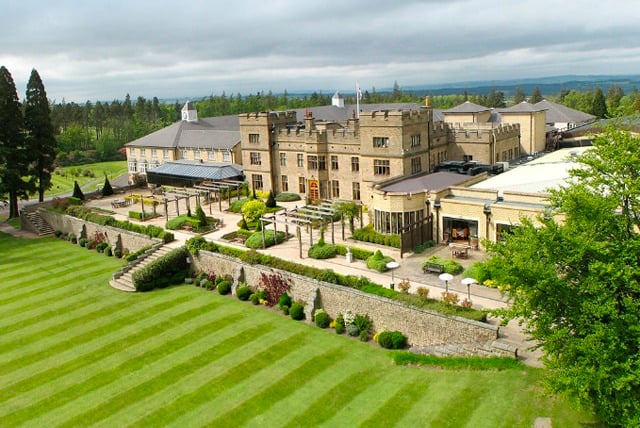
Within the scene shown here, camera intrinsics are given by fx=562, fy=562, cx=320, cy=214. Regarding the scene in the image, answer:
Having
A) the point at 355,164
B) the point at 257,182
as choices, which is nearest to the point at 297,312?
the point at 355,164

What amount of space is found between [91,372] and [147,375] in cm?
297

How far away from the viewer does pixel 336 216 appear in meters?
41.1

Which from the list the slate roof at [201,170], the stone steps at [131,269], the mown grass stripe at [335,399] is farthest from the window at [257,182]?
the mown grass stripe at [335,399]

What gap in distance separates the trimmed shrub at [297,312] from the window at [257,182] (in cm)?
2597

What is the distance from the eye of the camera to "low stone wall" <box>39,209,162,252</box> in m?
43.8

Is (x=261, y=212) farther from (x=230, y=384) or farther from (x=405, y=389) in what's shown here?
(x=405, y=389)

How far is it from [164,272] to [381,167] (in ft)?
62.6

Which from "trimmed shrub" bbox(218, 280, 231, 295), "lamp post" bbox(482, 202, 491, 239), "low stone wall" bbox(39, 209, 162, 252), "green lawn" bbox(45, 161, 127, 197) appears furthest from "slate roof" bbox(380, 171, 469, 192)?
"green lawn" bbox(45, 161, 127, 197)

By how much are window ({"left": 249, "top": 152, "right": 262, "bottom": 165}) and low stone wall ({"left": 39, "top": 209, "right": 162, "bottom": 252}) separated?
605 inches

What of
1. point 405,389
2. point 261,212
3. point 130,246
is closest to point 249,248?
point 261,212

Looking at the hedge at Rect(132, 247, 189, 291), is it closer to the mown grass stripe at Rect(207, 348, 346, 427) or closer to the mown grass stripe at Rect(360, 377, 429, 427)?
the mown grass stripe at Rect(207, 348, 346, 427)

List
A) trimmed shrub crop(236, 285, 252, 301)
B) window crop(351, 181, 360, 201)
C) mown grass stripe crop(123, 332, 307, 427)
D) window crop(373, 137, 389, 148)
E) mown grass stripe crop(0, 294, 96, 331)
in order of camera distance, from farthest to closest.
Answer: window crop(351, 181, 360, 201) → window crop(373, 137, 389, 148) → trimmed shrub crop(236, 285, 252, 301) → mown grass stripe crop(0, 294, 96, 331) → mown grass stripe crop(123, 332, 307, 427)

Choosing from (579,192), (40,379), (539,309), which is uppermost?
(579,192)

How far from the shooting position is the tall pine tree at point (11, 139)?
54.1 metres
